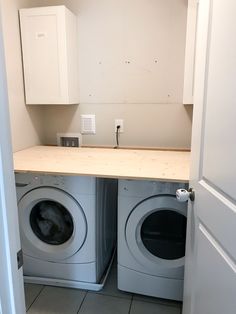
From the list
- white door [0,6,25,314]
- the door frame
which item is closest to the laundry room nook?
the door frame

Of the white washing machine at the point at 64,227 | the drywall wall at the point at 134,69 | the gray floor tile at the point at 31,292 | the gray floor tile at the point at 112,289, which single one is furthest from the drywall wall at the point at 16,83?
the gray floor tile at the point at 112,289

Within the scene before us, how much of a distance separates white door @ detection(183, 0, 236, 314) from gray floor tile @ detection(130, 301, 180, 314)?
605 millimetres

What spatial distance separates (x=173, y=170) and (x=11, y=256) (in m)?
1.19

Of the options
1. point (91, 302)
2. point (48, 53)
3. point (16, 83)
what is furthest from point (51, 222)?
point (48, 53)

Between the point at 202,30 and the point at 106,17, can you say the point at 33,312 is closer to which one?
the point at 202,30

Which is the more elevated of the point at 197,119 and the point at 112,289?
the point at 197,119

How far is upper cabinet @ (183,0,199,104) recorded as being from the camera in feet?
5.94

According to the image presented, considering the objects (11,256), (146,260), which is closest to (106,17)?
(146,260)

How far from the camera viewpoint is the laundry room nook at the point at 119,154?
106cm

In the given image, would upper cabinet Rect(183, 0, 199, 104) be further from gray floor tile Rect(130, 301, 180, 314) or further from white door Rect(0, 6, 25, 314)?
white door Rect(0, 6, 25, 314)

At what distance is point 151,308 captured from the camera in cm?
175

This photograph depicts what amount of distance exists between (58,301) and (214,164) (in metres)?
1.52

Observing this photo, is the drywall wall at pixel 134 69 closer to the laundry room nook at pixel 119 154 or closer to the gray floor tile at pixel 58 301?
the laundry room nook at pixel 119 154

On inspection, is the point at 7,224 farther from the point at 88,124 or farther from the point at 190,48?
the point at 88,124
